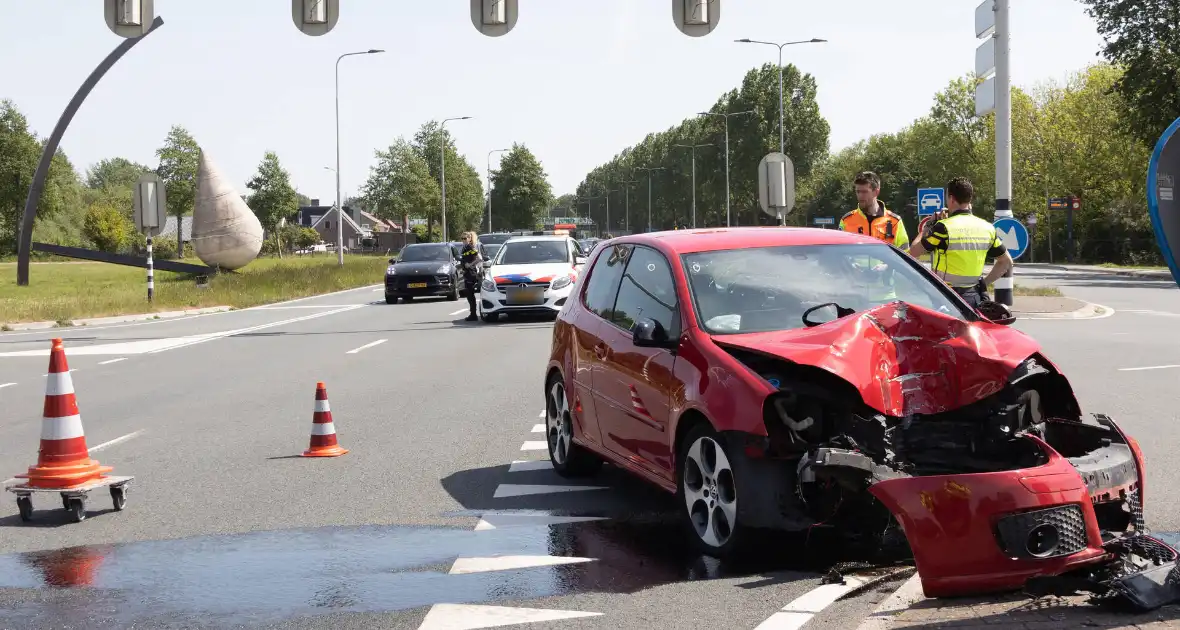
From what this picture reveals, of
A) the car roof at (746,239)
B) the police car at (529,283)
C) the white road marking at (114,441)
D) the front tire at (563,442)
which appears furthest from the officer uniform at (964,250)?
the police car at (529,283)

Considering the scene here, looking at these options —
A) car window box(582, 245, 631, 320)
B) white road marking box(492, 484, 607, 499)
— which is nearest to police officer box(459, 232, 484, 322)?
car window box(582, 245, 631, 320)

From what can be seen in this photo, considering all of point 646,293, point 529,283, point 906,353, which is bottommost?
point 529,283

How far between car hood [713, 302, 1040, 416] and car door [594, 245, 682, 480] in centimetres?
46

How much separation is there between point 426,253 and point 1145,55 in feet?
84.0

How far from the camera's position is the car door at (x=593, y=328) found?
743 cm

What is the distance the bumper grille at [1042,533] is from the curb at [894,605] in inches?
17.0

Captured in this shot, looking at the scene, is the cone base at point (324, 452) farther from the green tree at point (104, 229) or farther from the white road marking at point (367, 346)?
the green tree at point (104, 229)

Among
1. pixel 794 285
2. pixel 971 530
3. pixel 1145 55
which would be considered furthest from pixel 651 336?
pixel 1145 55

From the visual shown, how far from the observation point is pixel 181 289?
3756 centimetres

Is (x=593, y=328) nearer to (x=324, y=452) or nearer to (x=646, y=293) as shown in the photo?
(x=646, y=293)

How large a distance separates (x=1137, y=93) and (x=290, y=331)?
32.7m

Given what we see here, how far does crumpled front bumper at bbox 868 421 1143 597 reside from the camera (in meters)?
4.73

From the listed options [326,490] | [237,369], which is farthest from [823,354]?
[237,369]

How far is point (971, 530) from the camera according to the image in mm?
4727
